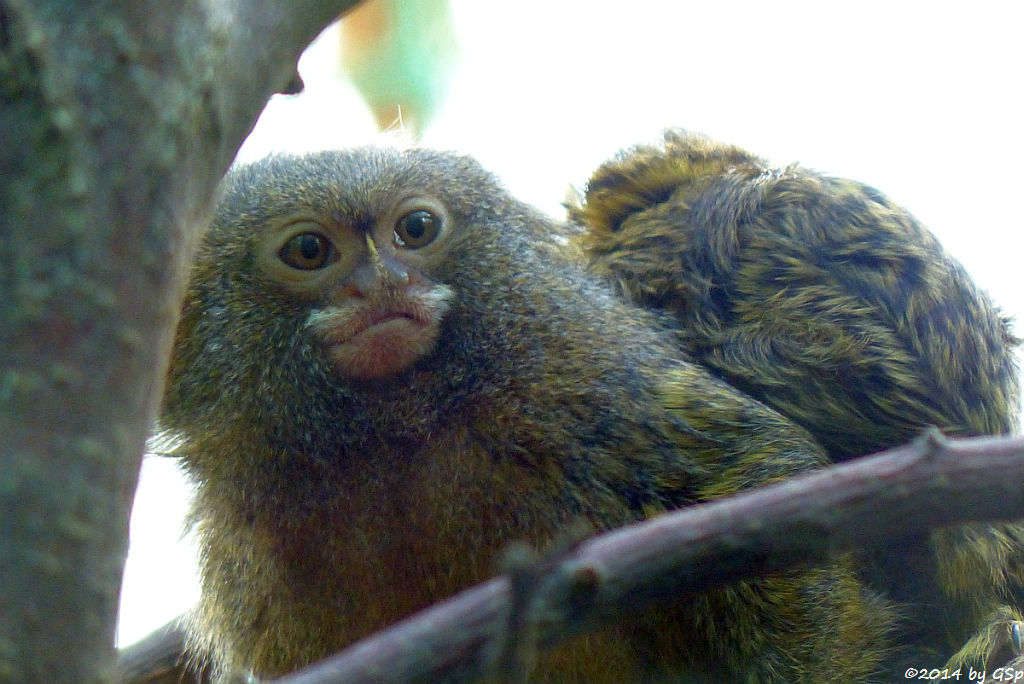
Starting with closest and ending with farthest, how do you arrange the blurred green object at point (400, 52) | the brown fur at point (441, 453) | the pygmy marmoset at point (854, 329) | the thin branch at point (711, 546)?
the thin branch at point (711, 546) < the brown fur at point (441, 453) < the pygmy marmoset at point (854, 329) < the blurred green object at point (400, 52)

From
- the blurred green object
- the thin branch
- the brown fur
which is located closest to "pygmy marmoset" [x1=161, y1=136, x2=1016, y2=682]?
the brown fur

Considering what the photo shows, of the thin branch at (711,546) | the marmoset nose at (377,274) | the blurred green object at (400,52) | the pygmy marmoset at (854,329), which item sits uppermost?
the blurred green object at (400,52)

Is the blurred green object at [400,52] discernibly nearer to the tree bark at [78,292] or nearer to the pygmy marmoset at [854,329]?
the pygmy marmoset at [854,329]

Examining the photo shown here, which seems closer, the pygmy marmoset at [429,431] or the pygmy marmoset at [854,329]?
the pygmy marmoset at [429,431]

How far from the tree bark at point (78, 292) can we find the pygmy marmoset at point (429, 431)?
1525 millimetres

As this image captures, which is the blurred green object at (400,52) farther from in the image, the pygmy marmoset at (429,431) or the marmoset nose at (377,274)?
the marmoset nose at (377,274)

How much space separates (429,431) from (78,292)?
179 centimetres

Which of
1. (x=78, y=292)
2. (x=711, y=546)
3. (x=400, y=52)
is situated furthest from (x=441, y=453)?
(x=400, y=52)

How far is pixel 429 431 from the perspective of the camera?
3119 mm

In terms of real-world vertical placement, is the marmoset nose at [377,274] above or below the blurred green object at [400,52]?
below

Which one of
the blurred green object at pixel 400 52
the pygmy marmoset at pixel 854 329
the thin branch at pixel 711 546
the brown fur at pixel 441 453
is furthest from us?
the blurred green object at pixel 400 52

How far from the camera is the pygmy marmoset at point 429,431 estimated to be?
2.99 metres

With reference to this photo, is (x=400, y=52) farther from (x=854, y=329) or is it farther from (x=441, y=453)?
(x=854, y=329)

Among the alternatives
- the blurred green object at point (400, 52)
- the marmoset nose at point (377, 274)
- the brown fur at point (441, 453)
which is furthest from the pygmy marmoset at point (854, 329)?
the blurred green object at point (400, 52)
